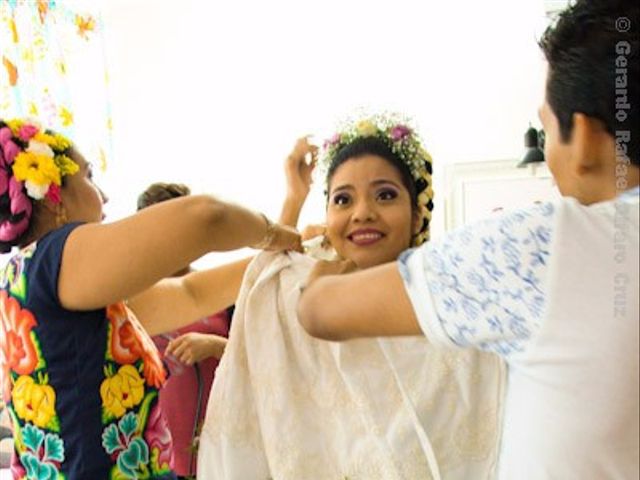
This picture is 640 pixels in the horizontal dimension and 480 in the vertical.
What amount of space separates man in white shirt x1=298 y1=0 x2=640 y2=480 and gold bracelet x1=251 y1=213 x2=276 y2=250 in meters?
0.38

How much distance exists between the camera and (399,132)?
1.21m

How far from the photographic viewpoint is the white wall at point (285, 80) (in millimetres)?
2705

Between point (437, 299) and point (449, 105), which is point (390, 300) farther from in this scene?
point (449, 105)

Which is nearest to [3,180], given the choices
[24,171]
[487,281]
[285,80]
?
[24,171]

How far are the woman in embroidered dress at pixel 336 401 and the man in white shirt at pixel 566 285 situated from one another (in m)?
0.31

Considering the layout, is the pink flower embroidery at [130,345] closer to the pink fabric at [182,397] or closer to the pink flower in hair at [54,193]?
the pink flower in hair at [54,193]

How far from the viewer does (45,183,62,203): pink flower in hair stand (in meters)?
1.04

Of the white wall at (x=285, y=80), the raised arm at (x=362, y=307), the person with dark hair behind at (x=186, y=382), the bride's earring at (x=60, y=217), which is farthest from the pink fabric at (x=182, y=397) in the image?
the white wall at (x=285, y=80)

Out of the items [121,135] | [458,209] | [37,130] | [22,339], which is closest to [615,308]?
[22,339]

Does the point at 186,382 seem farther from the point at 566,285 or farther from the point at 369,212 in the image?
the point at 566,285

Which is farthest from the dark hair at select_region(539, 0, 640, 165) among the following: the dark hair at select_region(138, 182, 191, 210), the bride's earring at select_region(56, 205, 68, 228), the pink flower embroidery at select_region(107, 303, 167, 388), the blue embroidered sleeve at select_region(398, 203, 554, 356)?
the dark hair at select_region(138, 182, 191, 210)

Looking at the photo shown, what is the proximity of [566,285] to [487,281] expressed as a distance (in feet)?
0.22

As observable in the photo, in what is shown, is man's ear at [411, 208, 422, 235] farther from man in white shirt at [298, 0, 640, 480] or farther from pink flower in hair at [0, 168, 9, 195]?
pink flower in hair at [0, 168, 9, 195]

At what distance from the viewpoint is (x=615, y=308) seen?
54 cm
